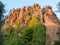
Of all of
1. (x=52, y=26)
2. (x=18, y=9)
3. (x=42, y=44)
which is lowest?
(x=42, y=44)

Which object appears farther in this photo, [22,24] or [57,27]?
[22,24]

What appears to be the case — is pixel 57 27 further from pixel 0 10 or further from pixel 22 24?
pixel 0 10

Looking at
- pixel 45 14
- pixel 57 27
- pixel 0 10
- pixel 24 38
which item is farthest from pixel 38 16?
pixel 0 10

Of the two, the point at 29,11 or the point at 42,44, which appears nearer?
the point at 42,44

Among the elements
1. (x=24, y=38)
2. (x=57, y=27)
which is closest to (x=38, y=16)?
(x=57, y=27)

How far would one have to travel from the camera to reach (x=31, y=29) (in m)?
32.7

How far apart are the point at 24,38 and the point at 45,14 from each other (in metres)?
7.89

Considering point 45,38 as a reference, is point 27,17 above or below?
above

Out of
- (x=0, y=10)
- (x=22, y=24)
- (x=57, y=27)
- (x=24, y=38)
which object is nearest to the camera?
(x=0, y=10)

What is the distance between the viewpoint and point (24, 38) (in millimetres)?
31250

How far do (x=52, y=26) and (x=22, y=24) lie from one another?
4676mm

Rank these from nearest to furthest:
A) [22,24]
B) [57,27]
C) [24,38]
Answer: [24,38] < [57,27] < [22,24]

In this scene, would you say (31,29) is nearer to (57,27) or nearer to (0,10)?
(57,27)

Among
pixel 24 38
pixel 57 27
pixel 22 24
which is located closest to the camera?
pixel 24 38
